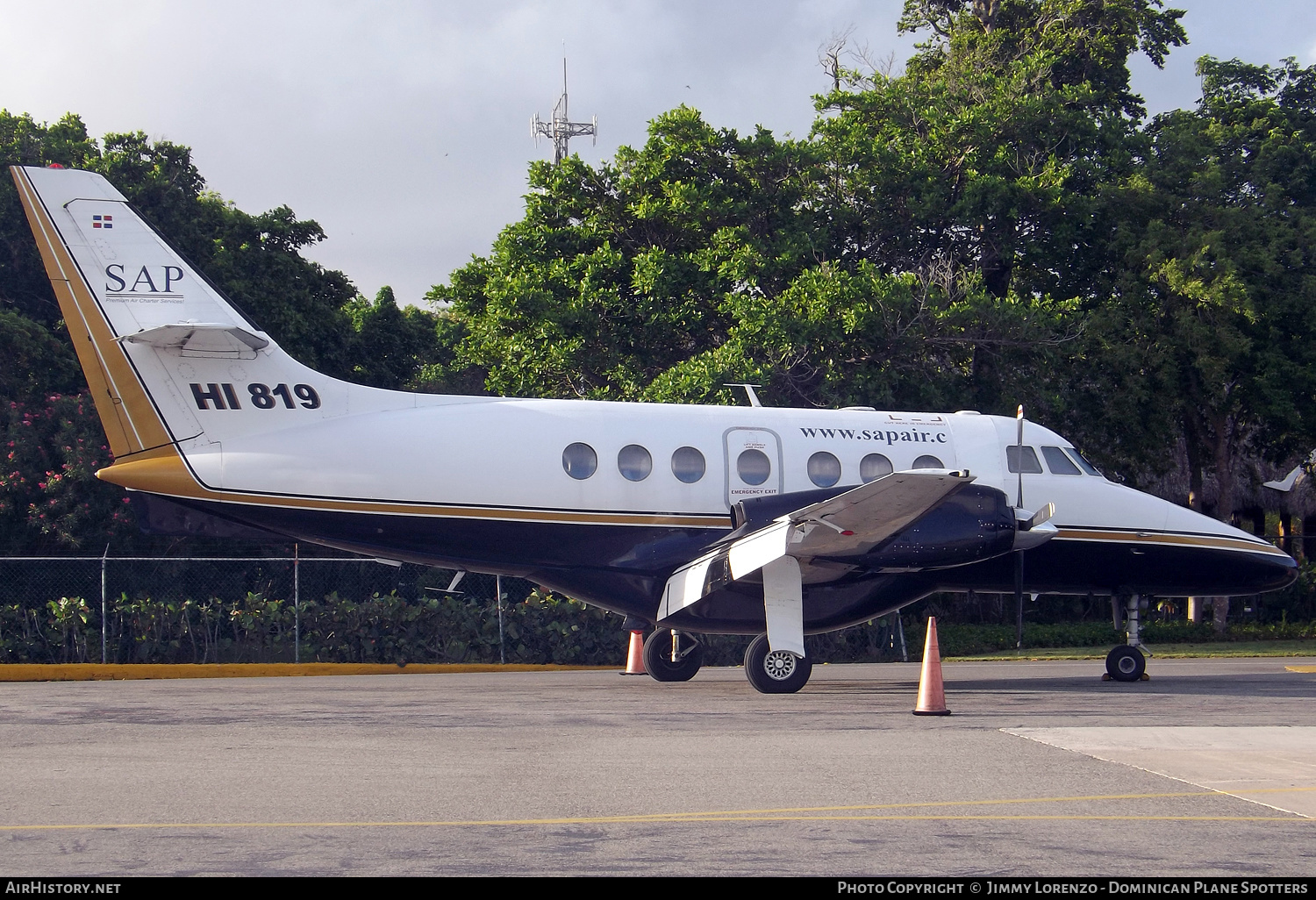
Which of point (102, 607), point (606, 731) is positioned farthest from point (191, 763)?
point (102, 607)

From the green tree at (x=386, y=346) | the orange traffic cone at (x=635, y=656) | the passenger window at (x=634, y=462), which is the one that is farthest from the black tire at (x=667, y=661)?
the green tree at (x=386, y=346)

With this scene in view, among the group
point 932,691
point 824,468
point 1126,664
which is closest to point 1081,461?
point 1126,664

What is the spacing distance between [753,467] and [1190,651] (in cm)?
1347

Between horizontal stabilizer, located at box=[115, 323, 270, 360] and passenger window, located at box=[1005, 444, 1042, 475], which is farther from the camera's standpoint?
passenger window, located at box=[1005, 444, 1042, 475]

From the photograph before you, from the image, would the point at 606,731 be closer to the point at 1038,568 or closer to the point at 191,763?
the point at 191,763

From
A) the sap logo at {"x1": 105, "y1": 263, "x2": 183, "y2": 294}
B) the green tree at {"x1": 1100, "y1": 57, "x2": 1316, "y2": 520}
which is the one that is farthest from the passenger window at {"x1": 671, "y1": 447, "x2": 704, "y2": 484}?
the green tree at {"x1": 1100, "y1": 57, "x2": 1316, "y2": 520}

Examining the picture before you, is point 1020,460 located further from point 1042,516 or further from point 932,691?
point 932,691

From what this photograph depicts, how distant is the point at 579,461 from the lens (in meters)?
14.6

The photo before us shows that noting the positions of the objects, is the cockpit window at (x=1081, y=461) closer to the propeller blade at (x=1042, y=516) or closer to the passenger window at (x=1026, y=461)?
the passenger window at (x=1026, y=461)

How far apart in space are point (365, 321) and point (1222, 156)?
2153cm

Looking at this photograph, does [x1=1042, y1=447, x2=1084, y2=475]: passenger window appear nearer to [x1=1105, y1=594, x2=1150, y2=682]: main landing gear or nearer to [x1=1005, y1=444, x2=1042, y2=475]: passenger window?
[x1=1005, y1=444, x2=1042, y2=475]: passenger window

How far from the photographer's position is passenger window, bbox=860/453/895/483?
1584cm

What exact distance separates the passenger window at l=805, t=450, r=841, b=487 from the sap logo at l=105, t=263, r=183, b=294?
8066 millimetres
